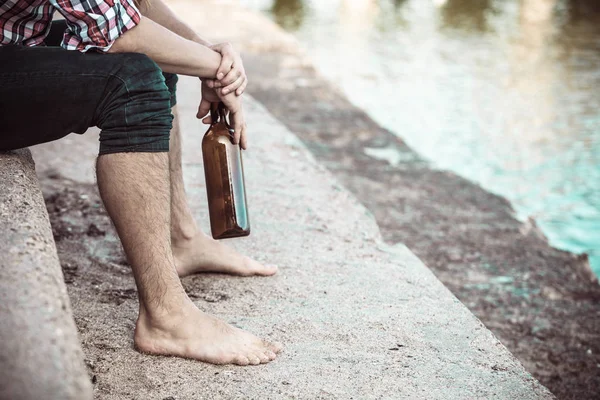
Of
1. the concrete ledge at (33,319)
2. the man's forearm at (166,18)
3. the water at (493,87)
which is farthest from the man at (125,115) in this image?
the water at (493,87)

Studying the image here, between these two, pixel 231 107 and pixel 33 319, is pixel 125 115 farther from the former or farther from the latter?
pixel 33 319

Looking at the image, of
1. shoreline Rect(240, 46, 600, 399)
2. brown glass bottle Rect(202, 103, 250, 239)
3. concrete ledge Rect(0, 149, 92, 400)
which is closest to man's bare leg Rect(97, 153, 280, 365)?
concrete ledge Rect(0, 149, 92, 400)

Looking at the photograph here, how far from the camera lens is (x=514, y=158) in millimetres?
6039

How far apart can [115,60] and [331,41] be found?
9.50 metres

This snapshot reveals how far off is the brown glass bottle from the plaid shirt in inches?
18.8

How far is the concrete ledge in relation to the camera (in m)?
1.09

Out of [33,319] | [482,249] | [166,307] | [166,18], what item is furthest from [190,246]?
[482,249]

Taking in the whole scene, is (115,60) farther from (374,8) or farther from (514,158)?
(374,8)

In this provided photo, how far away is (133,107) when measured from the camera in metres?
1.71

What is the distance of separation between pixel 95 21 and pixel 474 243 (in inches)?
112

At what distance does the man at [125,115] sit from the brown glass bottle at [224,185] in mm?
282

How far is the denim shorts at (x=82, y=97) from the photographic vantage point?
5.47ft

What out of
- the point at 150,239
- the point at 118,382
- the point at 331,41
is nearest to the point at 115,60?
the point at 150,239

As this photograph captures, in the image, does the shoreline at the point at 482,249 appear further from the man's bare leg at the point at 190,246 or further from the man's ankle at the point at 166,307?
the man's ankle at the point at 166,307
